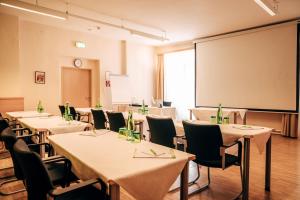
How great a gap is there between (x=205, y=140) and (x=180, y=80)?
655 centimetres

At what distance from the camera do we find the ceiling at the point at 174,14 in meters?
4.96

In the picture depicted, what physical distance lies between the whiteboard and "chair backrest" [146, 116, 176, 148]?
5.22m

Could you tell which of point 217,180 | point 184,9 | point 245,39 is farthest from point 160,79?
point 217,180

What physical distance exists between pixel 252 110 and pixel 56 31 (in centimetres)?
633

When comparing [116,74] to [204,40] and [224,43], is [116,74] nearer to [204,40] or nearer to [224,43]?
[204,40]

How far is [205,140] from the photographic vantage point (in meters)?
2.44

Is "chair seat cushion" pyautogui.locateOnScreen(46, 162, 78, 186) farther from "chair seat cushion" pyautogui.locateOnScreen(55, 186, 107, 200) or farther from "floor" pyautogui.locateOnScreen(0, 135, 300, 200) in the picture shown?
"floor" pyautogui.locateOnScreen(0, 135, 300, 200)

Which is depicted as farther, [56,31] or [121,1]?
[56,31]

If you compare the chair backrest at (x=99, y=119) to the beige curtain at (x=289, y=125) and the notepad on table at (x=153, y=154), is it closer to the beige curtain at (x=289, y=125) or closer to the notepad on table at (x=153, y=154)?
the notepad on table at (x=153, y=154)

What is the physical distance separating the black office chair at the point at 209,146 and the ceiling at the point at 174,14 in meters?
3.43

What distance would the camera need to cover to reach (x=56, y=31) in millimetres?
6836

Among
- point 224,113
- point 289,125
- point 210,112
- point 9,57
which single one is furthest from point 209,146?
point 9,57

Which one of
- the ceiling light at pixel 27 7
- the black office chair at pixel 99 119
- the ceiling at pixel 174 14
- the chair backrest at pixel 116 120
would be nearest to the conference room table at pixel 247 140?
the chair backrest at pixel 116 120

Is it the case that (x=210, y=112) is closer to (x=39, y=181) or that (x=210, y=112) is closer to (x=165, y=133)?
(x=165, y=133)
